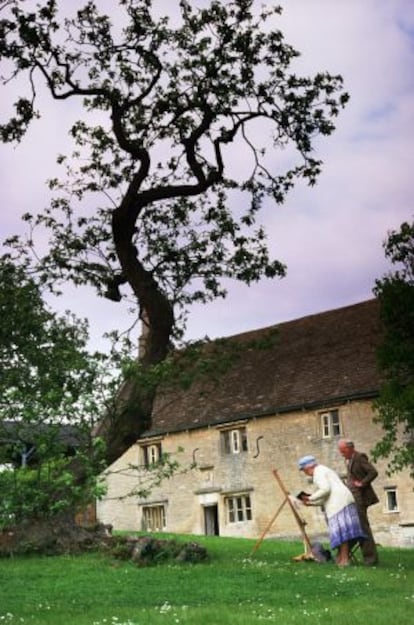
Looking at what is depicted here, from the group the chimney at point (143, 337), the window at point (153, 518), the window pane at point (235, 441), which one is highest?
the chimney at point (143, 337)

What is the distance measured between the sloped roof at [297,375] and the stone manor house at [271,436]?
0.19ft

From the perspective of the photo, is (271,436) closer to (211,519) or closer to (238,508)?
(238,508)

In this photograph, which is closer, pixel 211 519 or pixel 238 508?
pixel 238 508

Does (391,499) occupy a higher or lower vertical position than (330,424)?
lower

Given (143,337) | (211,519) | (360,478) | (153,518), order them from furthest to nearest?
(153,518), (211,519), (143,337), (360,478)

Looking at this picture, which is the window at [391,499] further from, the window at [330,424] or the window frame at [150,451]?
the window frame at [150,451]

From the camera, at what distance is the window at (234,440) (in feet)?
127

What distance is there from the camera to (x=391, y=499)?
34.3m

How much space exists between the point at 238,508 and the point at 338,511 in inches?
852

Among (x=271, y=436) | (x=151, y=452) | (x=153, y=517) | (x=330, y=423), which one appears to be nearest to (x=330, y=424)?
(x=330, y=423)

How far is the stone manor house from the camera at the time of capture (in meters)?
35.3

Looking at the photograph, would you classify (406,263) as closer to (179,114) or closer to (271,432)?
(179,114)

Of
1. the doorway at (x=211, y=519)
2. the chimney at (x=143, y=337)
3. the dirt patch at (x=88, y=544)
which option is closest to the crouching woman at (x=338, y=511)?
the dirt patch at (x=88, y=544)

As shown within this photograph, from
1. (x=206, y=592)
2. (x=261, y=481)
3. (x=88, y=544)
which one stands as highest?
(x=261, y=481)
